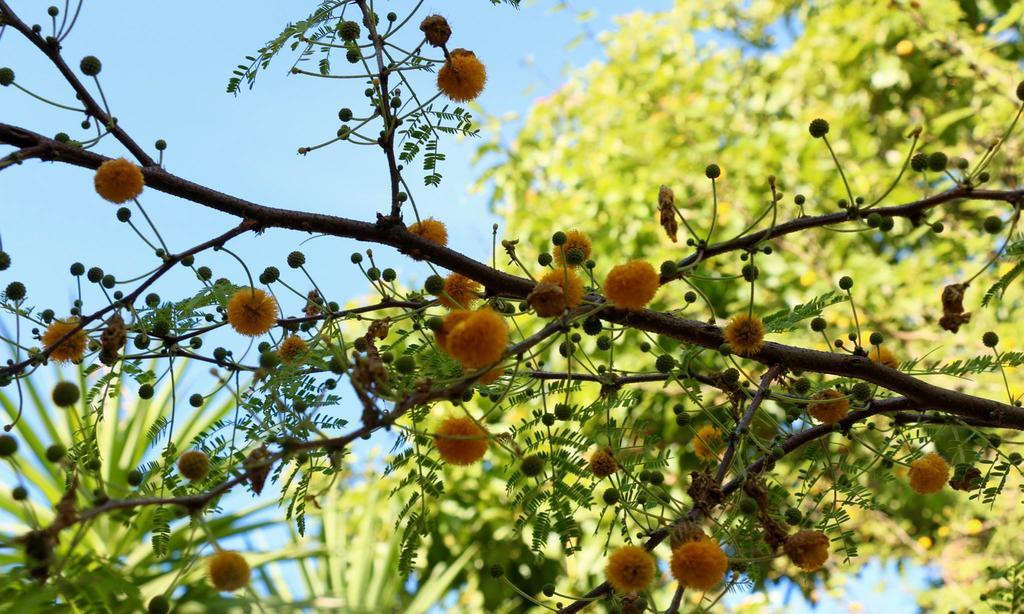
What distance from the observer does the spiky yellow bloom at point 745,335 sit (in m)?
1.39

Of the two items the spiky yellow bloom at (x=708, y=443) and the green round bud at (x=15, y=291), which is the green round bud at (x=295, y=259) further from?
the spiky yellow bloom at (x=708, y=443)

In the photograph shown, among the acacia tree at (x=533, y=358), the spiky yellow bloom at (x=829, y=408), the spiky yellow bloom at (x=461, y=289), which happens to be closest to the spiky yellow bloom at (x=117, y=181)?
the acacia tree at (x=533, y=358)

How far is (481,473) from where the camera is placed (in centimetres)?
453

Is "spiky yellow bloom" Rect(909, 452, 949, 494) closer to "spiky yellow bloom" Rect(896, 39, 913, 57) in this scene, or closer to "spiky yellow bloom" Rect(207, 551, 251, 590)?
"spiky yellow bloom" Rect(207, 551, 251, 590)

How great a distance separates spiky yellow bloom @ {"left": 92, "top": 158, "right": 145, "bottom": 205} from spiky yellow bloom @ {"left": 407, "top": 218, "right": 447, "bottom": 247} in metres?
0.45

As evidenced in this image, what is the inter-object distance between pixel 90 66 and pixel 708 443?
1317 mm

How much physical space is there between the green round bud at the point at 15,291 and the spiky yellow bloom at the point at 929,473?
1613 millimetres

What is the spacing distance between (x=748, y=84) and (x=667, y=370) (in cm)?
405

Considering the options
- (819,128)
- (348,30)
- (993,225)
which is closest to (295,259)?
(348,30)

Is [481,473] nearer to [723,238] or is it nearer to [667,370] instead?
[723,238]

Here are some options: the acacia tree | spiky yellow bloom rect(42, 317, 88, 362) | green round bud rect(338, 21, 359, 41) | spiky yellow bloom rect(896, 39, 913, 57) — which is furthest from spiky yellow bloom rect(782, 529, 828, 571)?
spiky yellow bloom rect(896, 39, 913, 57)

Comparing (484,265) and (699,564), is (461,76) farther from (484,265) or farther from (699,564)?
(699,564)

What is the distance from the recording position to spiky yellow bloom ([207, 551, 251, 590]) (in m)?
1.00

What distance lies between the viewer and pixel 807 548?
1.27 metres
